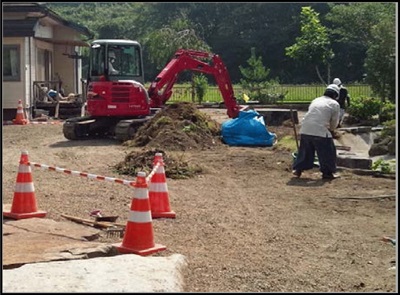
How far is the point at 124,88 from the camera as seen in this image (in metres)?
20.1

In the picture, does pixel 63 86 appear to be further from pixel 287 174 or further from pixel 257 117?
pixel 287 174

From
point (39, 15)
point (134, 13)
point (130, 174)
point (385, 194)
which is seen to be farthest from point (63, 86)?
point (134, 13)

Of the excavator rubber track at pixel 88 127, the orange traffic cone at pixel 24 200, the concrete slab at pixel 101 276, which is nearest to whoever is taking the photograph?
the concrete slab at pixel 101 276

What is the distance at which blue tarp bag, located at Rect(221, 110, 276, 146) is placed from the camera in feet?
62.2

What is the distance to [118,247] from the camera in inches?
292

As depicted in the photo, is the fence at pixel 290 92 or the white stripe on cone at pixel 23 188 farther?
the fence at pixel 290 92

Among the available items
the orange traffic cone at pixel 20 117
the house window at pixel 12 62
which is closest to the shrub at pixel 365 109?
the orange traffic cone at pixel 20 117

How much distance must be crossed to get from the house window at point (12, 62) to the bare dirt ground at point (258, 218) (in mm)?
12201

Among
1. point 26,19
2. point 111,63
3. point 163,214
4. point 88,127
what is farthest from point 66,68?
point 163,214

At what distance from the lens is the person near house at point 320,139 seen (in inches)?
512

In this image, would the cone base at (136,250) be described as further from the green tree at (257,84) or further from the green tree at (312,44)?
the green tree at (312,44)

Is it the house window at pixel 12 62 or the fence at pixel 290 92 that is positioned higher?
the house window at pixel 12 62

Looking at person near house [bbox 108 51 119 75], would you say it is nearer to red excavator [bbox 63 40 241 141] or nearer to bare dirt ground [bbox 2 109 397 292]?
red excavator [bbox 63 40 241 141]

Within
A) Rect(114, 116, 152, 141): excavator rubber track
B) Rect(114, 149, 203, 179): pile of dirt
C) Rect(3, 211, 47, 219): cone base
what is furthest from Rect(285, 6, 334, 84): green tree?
Rect(3, 211, 47, 219): cone base
